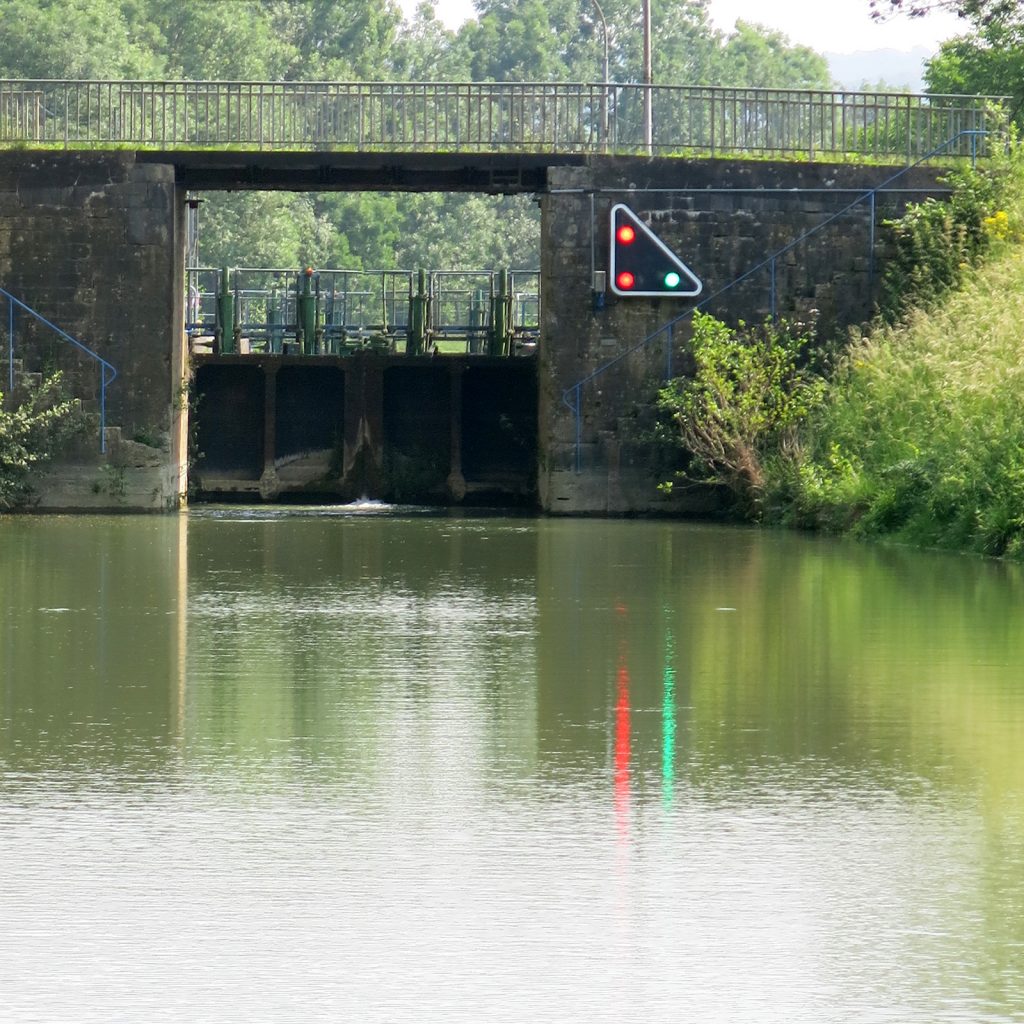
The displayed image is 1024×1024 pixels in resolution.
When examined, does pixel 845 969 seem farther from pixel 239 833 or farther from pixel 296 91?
pixel 296 91

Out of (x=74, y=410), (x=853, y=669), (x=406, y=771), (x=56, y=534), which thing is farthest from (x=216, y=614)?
(x=74, y=410)

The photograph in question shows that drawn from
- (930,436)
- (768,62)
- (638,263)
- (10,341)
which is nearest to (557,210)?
(638,263)

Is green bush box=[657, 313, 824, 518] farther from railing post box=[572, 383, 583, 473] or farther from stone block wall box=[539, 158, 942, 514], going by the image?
railing post box=[572, 383, 583, 473]

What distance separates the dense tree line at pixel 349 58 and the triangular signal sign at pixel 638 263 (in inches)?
1910

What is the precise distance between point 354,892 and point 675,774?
2.51m

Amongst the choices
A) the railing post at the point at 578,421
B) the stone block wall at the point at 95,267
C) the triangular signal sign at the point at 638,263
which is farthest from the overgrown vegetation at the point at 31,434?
the triangular signal sign at the point at 638,263

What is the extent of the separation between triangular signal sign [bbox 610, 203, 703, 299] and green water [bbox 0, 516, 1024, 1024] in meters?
11.9

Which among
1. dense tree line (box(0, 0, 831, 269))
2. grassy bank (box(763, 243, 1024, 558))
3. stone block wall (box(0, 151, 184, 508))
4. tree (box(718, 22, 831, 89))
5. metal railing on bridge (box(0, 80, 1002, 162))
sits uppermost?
tree (box(718, 22, 831, 89))

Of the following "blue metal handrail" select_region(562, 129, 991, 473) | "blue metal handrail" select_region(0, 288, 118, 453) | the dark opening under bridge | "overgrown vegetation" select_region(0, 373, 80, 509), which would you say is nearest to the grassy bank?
"blue metal handrail" select_region(562, 129, 991, 473)

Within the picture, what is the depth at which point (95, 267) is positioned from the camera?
28.8 metres

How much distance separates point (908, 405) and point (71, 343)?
34.3ft

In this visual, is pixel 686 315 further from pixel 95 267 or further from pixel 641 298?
pixel 95 267

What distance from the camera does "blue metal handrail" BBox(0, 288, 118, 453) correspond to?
94.3ft

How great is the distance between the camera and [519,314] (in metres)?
58.2
